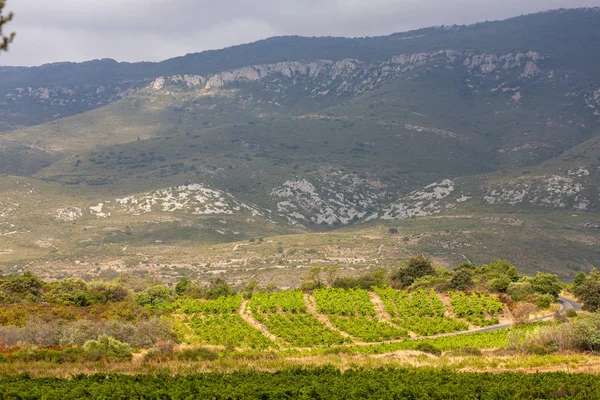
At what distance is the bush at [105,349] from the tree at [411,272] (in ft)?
157

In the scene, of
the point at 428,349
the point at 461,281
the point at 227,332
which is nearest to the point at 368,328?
the point at 227,332

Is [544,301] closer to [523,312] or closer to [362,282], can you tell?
[523,312]

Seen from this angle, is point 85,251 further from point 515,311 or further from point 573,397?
point 573,397

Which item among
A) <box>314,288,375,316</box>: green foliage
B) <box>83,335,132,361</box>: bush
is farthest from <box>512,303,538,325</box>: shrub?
<box>83,335,132,361</box>: bush

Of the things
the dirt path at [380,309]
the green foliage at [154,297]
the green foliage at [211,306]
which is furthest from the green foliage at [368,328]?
the green foliage at [154,297]

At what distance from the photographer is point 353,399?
2055 cm

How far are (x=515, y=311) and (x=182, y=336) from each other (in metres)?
33.9

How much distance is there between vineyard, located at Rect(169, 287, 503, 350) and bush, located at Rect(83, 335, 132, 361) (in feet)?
28.2

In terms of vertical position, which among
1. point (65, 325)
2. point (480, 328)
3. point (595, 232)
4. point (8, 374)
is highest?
point (8, 374)

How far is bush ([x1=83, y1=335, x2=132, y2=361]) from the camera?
31.5 m

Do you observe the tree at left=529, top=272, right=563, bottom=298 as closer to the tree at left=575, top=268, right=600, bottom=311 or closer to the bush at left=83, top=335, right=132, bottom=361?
the tree at left=575, top=268, right=600, bottom=311

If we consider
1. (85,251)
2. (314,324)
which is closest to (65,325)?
(314,324)

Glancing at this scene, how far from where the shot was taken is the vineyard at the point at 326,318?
46.2m

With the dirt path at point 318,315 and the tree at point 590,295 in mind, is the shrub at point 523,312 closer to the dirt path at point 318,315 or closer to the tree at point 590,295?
the tree at point 590,295
